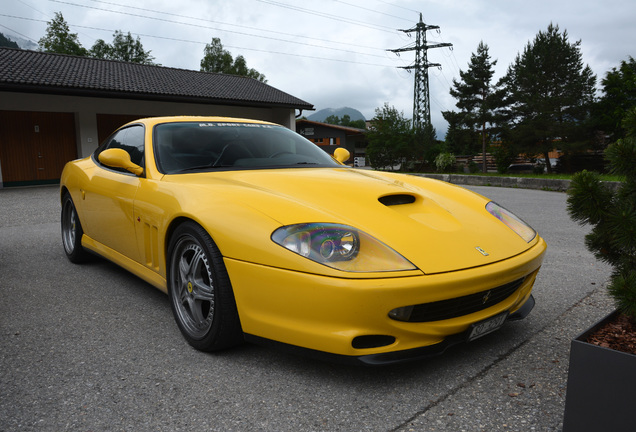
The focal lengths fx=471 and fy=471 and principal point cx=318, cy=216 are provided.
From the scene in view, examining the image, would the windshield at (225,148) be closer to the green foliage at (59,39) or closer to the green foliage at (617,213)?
the green foliage at (617,213)

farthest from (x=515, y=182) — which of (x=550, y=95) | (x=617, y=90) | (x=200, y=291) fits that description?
(x=617, y=90)

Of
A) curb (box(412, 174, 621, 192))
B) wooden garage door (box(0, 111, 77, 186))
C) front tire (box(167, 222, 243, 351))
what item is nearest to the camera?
front tire (box(167, 222, 243, 351))

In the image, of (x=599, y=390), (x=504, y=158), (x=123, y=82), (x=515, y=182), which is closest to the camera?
(x=599, y=390)

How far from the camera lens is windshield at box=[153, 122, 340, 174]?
10.1 feet

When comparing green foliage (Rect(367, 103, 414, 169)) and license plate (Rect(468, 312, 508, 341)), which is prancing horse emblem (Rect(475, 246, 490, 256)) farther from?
green foliage (Rect(367, 103, 414, 169))

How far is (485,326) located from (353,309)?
69 centimetres

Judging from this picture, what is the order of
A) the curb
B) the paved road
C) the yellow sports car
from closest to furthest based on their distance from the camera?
the paved road → the yellow sports car → the curb

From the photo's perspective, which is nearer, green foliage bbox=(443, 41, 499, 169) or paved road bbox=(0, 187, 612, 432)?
paved road bbox=(0, 187, 612, 432)

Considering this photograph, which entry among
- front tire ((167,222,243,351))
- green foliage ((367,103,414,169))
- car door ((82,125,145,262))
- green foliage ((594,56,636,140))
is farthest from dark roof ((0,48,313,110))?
green foliage ((594,56,636,140))

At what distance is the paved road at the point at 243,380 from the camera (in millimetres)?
1800

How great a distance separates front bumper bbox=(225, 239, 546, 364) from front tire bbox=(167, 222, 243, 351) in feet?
0.30

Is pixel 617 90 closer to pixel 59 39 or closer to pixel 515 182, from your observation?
pixel 515 182

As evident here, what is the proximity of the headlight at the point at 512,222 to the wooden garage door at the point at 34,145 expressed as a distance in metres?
17.9

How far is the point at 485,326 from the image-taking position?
2127mm
